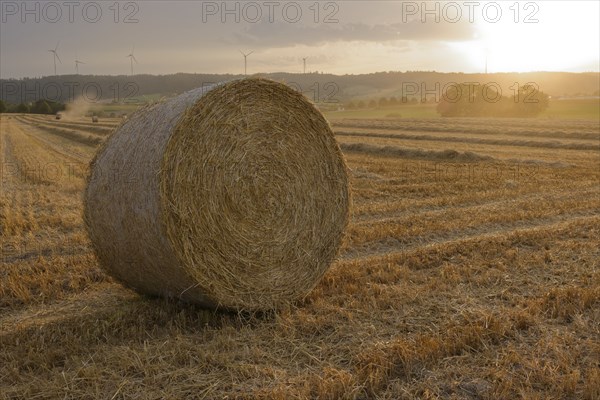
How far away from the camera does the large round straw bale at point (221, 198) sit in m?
5.49

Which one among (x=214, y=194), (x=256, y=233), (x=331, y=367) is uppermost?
(x=214, y=194)

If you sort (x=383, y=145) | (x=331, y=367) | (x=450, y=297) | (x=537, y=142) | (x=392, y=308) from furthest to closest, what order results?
1. (x=537, y=142)
2. (x=383, y=145)
3. (x=450, y=297)
4. (x=392, y=308)
5. (x=331, y=367)

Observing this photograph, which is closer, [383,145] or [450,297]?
[450,297]

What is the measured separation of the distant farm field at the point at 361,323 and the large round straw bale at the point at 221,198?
1.11ft

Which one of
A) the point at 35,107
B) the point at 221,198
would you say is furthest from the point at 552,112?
the point at 35,107

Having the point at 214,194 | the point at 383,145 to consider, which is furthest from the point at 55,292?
the point at 383,145

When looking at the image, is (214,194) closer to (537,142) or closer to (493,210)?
(493,210)

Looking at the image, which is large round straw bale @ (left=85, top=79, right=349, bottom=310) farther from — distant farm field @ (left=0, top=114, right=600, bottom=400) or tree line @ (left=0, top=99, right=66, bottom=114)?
tree line @ (left=0, top=99, right=66, bottom=114)

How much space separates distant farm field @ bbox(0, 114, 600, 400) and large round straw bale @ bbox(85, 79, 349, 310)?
0.34 m

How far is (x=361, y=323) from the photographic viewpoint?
5.41m

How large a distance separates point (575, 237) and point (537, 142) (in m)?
17.4

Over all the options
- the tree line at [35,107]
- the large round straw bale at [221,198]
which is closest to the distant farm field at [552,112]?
the tree line at [35,107]

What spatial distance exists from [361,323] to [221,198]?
1733 mm

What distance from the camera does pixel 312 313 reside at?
5.84 meters
